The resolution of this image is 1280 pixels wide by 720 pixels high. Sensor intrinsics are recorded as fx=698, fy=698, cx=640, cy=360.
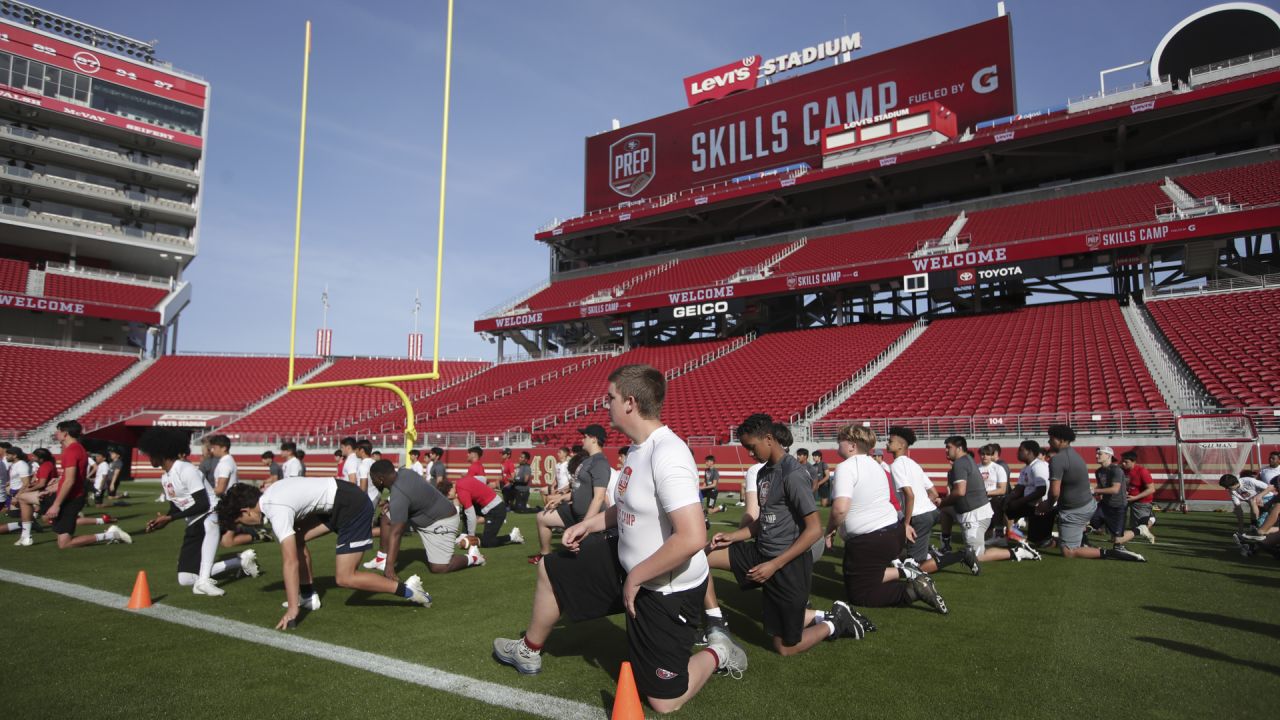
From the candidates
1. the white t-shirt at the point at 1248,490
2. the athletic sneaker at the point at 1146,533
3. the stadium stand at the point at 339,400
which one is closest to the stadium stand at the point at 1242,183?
the white t-shirt at the point at 1248,490

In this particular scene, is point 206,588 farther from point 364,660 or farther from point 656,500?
point 656,500

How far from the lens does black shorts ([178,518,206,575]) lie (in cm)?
714

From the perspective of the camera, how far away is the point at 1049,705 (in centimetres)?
386

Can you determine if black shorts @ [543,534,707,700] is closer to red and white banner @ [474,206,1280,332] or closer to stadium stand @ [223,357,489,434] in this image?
red and white banner @ [474,206,1280,332]

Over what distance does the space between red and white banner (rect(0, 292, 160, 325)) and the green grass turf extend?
34607mm

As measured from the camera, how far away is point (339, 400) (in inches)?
1398

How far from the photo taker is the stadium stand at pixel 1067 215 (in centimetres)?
2566

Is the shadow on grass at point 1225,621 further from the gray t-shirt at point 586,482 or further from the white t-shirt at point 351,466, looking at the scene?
the white t-shirt at point 351,466

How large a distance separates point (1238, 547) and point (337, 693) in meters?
11.3

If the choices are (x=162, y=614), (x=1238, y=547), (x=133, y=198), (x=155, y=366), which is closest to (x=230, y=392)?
(x=155, y=366)

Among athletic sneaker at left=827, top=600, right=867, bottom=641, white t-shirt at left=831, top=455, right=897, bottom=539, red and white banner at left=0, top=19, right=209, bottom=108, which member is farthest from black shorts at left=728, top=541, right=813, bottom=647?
red and white banner at left=0, top=19, right=209, bottom=108

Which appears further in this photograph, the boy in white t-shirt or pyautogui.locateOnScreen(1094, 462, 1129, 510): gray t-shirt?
pyautogui.locateOnScreen(1094, 462, 1129, 510): gray t-shirt

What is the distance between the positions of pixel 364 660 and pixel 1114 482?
30.8ft

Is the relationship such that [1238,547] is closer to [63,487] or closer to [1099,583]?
[1099,583]
